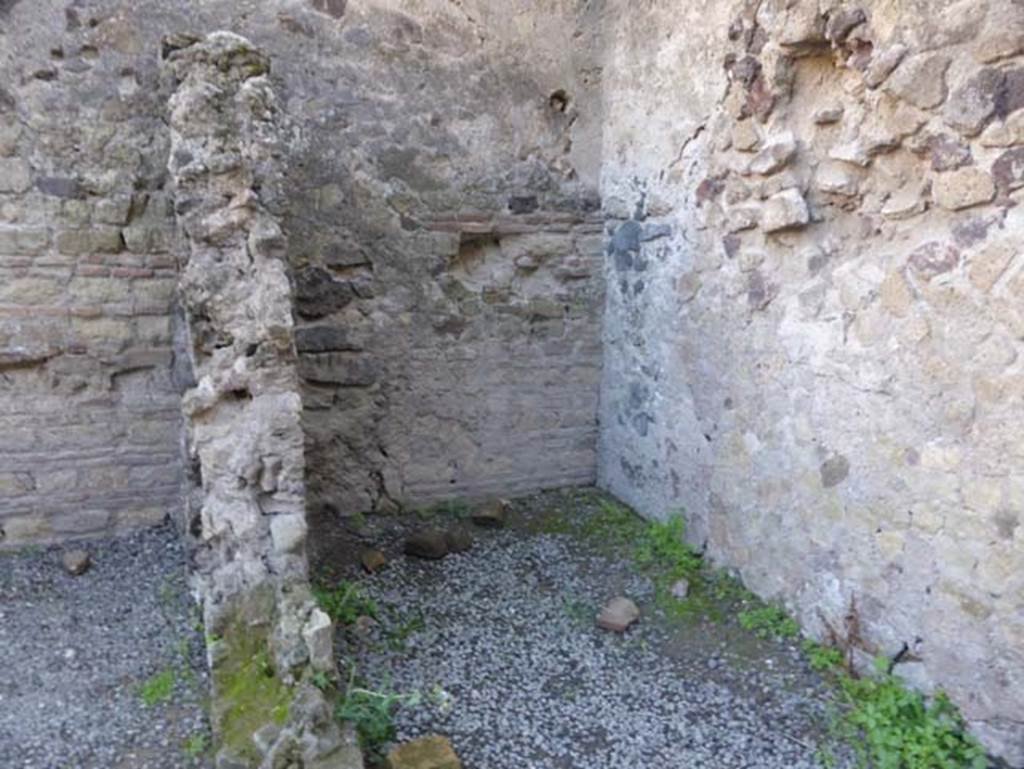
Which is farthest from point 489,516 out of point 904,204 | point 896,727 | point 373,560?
point 904,204

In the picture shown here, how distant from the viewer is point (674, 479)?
14.5ft

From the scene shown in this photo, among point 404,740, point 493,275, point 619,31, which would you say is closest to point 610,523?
point 493,275

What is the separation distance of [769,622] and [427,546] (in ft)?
5.61

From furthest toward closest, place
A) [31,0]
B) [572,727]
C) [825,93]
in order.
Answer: [31,0]
[825,93]
[572,727]

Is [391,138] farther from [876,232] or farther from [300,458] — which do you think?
[876,232]

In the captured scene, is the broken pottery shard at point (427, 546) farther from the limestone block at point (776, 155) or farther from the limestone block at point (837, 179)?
the limestone block at point (837, 179)

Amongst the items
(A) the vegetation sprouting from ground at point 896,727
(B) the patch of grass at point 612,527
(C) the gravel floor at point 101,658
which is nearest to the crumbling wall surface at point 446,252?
(B) the patch of grass at point 612,527

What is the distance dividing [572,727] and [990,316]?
201cm

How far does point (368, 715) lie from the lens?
273 centimetres

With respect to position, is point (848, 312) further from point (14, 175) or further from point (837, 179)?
point (14, 175)

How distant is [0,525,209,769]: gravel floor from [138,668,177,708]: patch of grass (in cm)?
1

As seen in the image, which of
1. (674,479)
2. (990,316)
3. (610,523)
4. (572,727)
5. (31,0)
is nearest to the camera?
(990,316)

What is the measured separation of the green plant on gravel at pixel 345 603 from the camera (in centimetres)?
355

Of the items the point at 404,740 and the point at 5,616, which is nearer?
the point at 404,740
